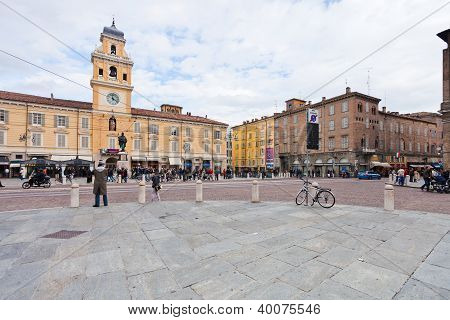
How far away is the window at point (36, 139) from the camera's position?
31047 mm

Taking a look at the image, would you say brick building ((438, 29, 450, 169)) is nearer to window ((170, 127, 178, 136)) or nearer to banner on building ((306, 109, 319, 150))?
banner on building ((306, 109, 319, 150))

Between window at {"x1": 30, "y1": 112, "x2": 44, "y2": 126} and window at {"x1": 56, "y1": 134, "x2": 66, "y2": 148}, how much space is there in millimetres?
2558

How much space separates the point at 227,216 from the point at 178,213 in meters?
1.71

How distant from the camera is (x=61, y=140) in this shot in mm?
32781

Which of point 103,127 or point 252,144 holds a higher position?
point 103,127

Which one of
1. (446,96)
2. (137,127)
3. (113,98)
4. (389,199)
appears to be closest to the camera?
(389,199)

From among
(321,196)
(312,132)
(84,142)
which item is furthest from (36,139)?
(321,196)

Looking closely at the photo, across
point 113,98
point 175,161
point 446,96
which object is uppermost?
point 113,98

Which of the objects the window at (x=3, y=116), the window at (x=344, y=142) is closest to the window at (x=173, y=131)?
the window at (x=3, y=116)

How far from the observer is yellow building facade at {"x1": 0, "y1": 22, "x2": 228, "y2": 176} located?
99.7 feet

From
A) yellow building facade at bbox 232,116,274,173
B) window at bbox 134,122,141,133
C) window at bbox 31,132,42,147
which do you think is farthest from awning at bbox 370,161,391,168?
window at bbox 31,132,42,147

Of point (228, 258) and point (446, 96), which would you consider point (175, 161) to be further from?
point (228, 258)

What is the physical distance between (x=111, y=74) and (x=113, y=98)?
3.81 meters

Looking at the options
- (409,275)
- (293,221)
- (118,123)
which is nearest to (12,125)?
(118,123)
